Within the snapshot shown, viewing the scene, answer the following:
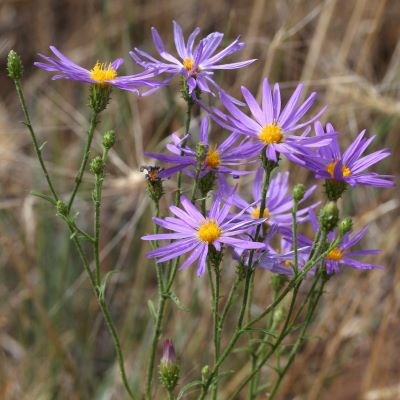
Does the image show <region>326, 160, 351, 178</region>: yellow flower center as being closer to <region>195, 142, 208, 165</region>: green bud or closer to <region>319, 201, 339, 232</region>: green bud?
<region>319, 201, 339, 232</region>: green bud

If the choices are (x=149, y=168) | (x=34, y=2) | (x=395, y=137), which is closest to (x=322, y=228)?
(x=149, y=168)

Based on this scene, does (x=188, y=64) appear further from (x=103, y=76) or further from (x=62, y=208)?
(x=62, y=208)

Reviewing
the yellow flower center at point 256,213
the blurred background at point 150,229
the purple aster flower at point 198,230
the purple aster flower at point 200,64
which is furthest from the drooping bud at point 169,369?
the blurred background at point 150,229

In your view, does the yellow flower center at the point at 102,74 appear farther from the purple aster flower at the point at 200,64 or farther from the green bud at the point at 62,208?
the green bud at the point at 62,208

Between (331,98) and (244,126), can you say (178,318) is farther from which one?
(244,126)

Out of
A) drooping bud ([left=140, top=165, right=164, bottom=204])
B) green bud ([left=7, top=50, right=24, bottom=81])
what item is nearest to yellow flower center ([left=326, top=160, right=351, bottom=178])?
drooping bud ([left=140, top=165, right=164, bottom=204])

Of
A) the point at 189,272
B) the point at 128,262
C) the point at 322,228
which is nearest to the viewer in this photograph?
the point at 322,228

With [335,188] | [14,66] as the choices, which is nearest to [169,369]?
[335,188]
